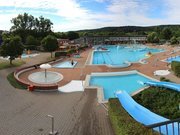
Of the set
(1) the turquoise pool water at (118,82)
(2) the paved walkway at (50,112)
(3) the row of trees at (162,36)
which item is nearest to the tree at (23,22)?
(3) the row of trees at (162,36)

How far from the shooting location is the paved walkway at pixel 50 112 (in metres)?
9.25

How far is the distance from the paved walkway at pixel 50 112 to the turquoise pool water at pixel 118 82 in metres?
2.42

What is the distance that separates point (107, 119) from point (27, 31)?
50063mm

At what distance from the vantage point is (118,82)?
61.7 feet

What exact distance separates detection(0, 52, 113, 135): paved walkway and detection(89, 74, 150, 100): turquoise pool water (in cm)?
242

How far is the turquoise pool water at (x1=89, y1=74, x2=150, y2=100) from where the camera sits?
1669 centimetres

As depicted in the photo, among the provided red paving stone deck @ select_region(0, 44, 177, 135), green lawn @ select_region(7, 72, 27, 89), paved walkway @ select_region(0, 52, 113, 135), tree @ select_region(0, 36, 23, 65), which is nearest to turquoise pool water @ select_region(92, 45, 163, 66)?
tree @ select_region(0, 36, 23, 65)

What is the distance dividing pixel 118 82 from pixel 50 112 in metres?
8.71

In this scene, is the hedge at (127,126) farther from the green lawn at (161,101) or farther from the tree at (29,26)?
the tree at (29,26)

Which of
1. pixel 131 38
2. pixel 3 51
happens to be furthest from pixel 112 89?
pixel 131 38

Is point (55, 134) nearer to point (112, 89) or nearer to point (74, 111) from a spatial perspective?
point (74, 111)

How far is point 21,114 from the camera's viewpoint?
436 inches

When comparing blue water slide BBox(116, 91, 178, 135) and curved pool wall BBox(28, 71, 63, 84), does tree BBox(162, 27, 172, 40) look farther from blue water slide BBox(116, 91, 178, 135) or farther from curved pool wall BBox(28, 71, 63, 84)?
blue water slide BBox(116, 91, 178, 135)

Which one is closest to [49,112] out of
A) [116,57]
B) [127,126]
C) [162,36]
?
[127,126]
